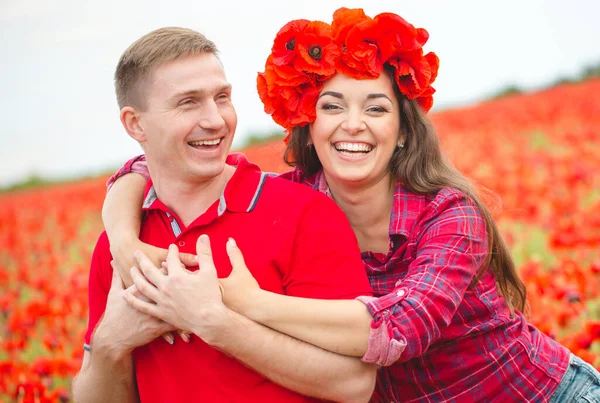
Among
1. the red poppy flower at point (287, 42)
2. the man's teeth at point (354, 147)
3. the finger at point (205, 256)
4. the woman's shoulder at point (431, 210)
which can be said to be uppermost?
the red poppy flower at point (287, 42)

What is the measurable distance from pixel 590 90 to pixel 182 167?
9.43 m

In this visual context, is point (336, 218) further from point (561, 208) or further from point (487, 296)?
point (561, 208)

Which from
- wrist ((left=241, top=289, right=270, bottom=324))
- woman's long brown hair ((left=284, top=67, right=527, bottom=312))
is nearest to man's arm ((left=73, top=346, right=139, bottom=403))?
wrist ((left=241, top=289, right=270, bottom=324))

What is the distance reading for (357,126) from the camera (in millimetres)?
2824

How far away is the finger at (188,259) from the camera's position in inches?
100

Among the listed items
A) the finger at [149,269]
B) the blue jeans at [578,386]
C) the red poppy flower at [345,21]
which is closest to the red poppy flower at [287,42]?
the red poppy flower at [345,21]

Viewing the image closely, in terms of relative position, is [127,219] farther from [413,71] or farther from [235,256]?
[413,71]

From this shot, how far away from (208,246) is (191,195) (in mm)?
325

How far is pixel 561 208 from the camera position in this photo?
522 centimetres

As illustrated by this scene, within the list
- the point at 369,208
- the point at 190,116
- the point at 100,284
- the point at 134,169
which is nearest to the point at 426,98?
the point at 369,208

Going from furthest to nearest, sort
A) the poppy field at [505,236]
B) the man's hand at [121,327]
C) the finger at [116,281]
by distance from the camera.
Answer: the poppy field at [505,236] → the finger at [116,281] → the man's hand at [121,327]

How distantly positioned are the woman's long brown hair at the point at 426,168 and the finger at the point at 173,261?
888 mm

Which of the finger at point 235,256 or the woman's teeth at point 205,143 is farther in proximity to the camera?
the woman's teeth at point 205,143

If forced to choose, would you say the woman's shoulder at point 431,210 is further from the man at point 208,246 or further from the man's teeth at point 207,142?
the man's teeth at point 207,142
